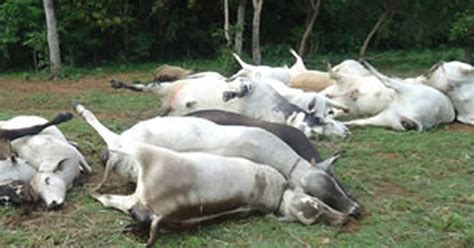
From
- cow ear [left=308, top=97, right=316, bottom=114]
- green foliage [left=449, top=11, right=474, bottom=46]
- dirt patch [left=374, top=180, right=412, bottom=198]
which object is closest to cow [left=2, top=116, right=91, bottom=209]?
dirt patch [left=374, top=180, right=412, bottom=198]

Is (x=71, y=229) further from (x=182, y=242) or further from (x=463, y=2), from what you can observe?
(x=463, y=2)

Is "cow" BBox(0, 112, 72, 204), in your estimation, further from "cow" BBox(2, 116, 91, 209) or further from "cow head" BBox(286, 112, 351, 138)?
"cow head" BBox(286, 112, 351, 138)

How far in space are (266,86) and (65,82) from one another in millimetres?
6613

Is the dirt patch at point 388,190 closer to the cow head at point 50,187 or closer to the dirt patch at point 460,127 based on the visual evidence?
the cow head at point 50,187

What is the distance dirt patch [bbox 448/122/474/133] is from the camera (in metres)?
7.35

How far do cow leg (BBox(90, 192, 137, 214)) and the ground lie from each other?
4 centimetres

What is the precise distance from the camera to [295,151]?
491 cm

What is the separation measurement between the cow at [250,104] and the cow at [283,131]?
3.21 feet

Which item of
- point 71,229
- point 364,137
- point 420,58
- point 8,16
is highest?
point 71,229

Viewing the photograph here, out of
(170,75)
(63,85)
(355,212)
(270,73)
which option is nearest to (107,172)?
(355,212)

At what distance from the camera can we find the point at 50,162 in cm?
482

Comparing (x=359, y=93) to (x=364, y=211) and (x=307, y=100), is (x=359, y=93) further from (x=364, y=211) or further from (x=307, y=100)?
(x=364, y=211)

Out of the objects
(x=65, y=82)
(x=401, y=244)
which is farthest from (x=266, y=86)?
(x=65, y=82)

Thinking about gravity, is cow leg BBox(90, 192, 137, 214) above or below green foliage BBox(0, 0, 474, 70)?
above
